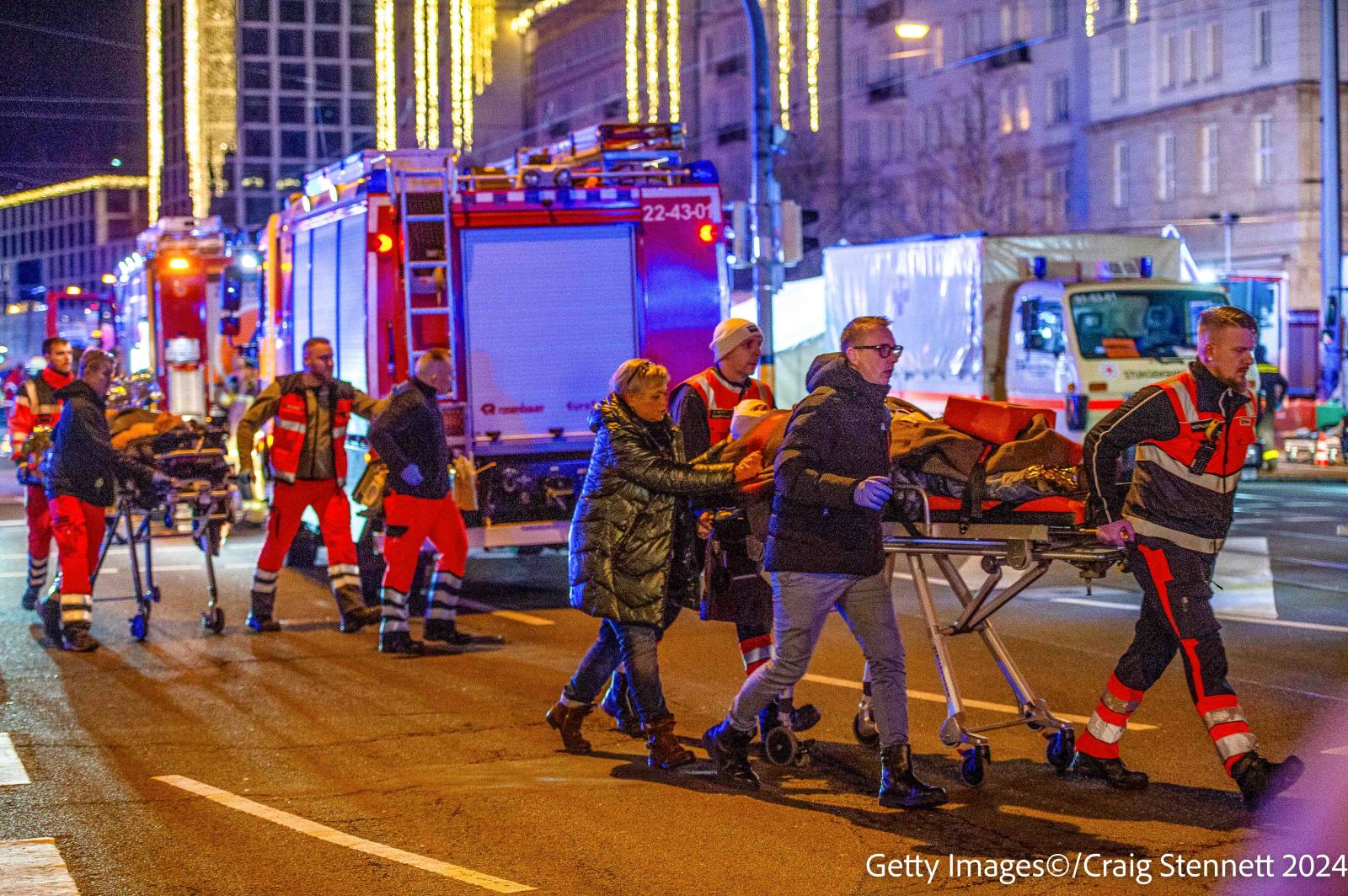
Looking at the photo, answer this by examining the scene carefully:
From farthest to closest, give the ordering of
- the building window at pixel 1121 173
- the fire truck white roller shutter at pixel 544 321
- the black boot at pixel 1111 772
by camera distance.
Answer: the building window at pixel 1121 173 → the fire truck white roller shutter at pixel 544 321 → the black boot at pixel 1111 772

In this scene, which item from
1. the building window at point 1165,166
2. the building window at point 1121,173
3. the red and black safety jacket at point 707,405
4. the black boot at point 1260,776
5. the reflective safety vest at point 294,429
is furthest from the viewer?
the building window at point 1121,173

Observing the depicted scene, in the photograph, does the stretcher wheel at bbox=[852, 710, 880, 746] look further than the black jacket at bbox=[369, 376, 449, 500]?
No

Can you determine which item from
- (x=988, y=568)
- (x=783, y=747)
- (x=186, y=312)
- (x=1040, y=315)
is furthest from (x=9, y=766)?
(x=186, y=312)

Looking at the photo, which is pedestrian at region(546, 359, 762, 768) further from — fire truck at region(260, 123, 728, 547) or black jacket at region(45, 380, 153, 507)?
fire truck at region(260, 123, 728, 547)

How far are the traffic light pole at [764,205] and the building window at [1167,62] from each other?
1090 inches

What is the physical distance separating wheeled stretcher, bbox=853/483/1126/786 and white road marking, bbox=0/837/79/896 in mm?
3292

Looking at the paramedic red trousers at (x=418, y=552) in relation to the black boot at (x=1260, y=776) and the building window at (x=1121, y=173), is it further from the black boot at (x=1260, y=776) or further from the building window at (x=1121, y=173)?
the building window at (x=1121, y=173)

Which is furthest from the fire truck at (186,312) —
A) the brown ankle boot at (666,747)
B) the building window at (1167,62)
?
the building window at (1167,62)

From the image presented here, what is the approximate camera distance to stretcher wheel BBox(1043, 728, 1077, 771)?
7.29m

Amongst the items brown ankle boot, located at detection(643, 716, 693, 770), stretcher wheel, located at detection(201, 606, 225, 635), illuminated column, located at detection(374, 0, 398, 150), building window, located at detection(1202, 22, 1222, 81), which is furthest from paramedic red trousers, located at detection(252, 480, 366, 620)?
building window, located at detection(1202, 22, 1222, 81)

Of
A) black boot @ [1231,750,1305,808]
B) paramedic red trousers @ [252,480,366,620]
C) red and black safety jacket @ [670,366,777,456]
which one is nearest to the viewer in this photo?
black boot @ [1231,750,1305,808]

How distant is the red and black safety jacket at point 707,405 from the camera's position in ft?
26.3

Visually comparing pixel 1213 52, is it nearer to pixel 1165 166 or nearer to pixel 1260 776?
pixel 1165 166

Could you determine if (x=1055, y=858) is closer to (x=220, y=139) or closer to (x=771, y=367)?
(x=771, y=367)
